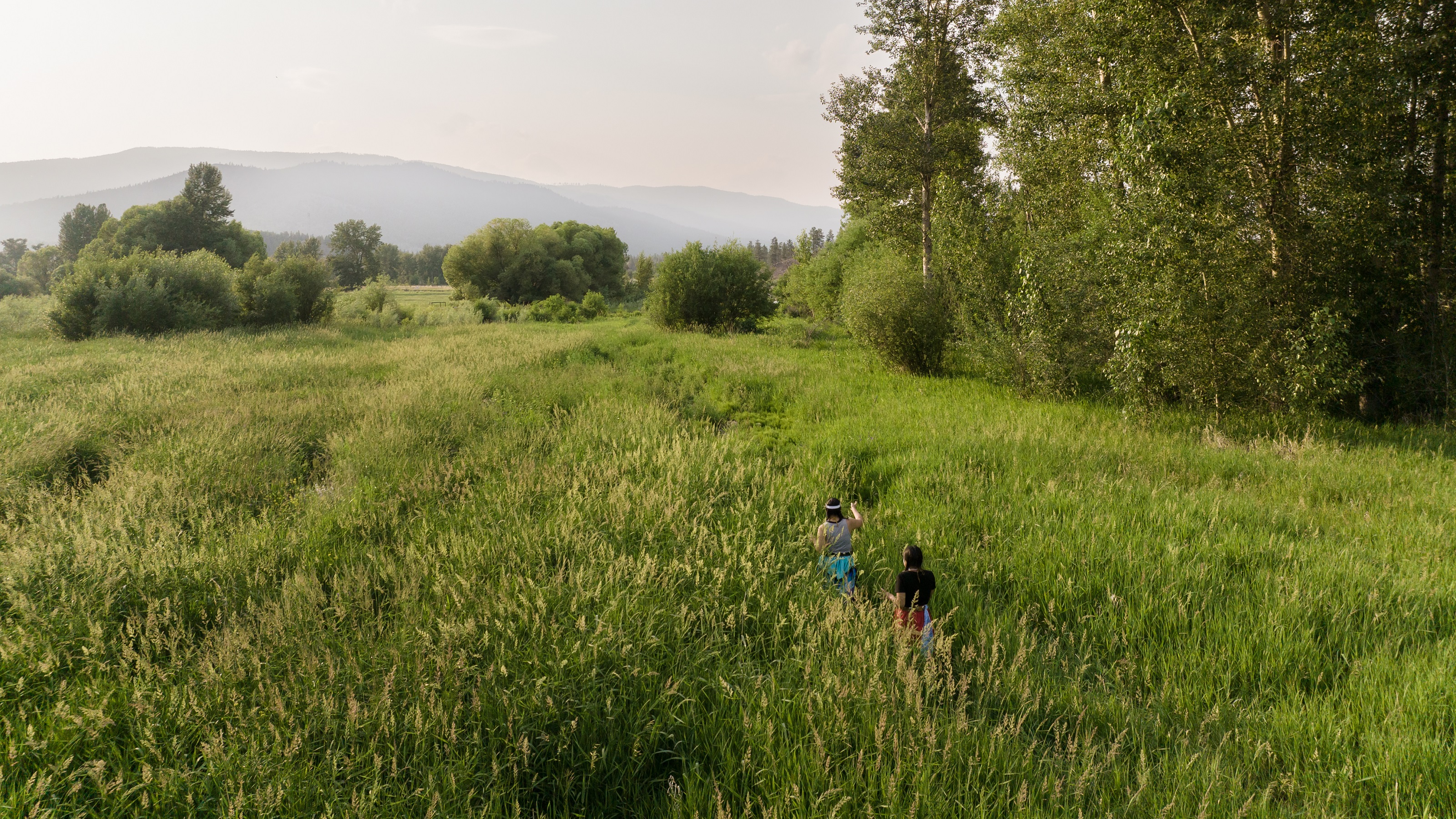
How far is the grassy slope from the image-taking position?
250 centimetres

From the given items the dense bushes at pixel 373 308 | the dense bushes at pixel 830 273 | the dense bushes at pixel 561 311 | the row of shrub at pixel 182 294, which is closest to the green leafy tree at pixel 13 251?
the dense bushes at pixel 373 308

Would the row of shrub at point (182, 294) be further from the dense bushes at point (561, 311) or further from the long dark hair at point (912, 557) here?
the long dark hair at point (912, 557)

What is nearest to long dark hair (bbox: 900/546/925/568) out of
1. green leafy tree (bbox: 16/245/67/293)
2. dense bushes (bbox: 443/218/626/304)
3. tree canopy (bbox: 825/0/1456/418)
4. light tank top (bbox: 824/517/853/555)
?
light tank top (bbox: 824/517/853/555)

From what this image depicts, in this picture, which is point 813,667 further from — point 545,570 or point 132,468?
point 132,468

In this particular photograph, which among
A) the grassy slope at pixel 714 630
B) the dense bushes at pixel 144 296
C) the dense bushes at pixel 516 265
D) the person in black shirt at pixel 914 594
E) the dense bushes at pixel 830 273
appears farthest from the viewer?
the dense bushes at pixel 516 265

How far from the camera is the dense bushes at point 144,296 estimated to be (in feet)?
Result: 72.6

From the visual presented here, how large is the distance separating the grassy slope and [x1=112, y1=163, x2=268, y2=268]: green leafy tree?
4915 centimetres

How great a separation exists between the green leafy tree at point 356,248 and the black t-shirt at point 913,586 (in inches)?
3912

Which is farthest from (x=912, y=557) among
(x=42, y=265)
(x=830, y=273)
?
(x=42, y=265)

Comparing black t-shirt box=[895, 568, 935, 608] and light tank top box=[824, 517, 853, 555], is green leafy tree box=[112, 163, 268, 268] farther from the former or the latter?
black t-shirt box=[895, 568, 935, 608]

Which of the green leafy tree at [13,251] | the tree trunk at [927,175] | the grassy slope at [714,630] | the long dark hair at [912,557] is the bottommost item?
the grassy slope at [714,630]

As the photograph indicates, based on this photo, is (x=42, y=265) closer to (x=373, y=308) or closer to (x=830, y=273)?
(x=373, y=308)

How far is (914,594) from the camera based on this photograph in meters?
3.62

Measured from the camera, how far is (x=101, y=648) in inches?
128
